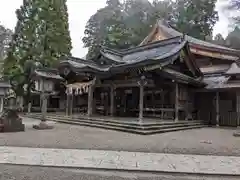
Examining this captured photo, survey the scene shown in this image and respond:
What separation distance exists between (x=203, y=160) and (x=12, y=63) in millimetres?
20694

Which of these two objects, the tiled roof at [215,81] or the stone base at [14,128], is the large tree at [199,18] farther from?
the stone base at [14,128]

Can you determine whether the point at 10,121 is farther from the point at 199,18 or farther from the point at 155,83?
the point at 199,18

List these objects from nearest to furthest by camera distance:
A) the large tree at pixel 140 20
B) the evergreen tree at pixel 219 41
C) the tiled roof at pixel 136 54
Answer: the tiled roof at pixel 136 54 → the large tree at pixel 140 20 → the evergreen tree at pixel 219 41

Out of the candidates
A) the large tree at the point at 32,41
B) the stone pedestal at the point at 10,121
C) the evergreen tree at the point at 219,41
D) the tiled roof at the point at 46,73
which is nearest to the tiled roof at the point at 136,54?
the tiled roof at the point at 46,73

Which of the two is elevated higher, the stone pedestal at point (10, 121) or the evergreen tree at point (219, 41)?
the evergreen tree at point (219, 41)

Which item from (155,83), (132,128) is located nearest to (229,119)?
(155,83)

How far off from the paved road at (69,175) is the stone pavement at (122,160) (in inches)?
8.2

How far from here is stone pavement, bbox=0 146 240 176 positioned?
520 centimetres

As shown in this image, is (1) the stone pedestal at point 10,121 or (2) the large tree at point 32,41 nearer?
(1) the stone pedestal at point 10,121

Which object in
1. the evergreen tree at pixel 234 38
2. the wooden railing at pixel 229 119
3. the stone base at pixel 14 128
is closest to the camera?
the stone base at pixel 14 128

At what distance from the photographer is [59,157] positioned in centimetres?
600

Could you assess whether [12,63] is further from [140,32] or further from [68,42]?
[140,32]

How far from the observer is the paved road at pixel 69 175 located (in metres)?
4.54

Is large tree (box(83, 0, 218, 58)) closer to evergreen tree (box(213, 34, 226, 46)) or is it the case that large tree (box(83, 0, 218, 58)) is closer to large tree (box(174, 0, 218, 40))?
large tree (box(174, 0, 218, 40))
